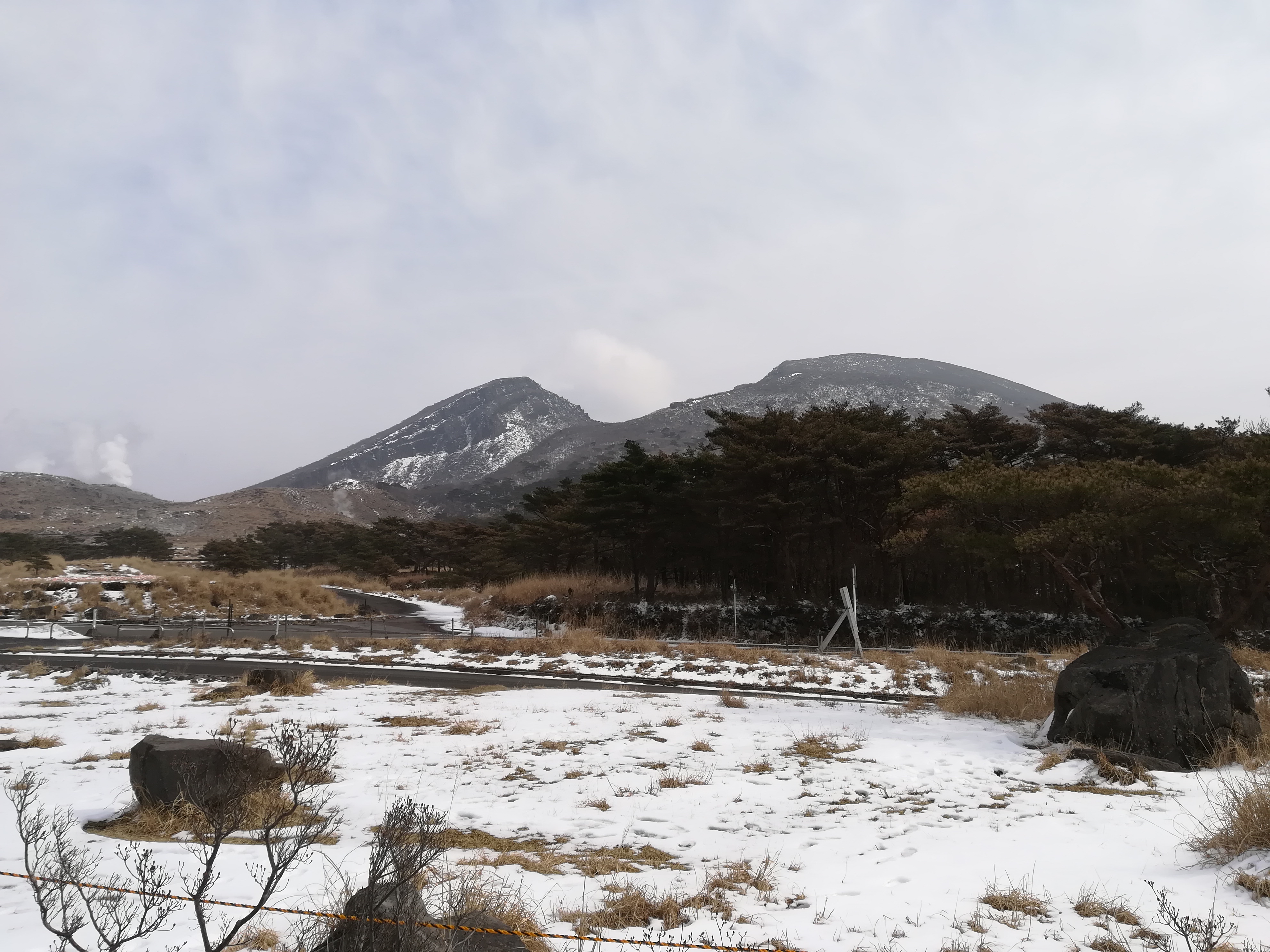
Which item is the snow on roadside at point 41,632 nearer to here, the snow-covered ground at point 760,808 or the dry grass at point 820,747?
the snow-covered ground at point 760,808

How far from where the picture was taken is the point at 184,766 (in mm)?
5895

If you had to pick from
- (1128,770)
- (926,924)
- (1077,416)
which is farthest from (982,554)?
(1077,416)

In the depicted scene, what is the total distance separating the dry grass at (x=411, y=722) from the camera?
10367 millimetres

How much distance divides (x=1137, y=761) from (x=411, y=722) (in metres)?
9.23

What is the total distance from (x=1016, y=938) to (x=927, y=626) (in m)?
25.6

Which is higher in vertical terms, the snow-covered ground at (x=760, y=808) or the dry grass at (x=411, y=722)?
the snow-covered ground at (x=760, y=808)

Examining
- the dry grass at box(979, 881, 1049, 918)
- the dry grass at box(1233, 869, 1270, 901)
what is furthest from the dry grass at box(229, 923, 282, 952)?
the dry grass at box(1233, 869, 1270, 901)

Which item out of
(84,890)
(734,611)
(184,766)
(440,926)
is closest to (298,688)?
(184,766)

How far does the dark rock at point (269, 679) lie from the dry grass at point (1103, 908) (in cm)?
1295

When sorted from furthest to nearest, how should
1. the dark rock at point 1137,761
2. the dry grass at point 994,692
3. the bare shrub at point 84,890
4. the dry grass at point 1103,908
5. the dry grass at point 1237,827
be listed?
the dry grass at point 994,692 < the dark rock at point 1137,761 < the dry grass at point 1237,827 < the dry grass at point 1103,908 < the bare shrub at point 84,890

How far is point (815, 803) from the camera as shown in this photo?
6.76 m

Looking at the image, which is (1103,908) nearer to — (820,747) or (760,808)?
(760,808)

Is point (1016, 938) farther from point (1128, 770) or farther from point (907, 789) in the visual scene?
point (1128, 770)

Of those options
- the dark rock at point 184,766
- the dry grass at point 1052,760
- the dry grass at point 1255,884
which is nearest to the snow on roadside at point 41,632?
the dark rock at point 184,766
